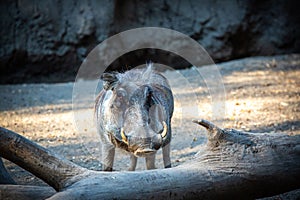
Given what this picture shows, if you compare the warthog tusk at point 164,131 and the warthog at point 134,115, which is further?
the warthog tusk at point 164,131

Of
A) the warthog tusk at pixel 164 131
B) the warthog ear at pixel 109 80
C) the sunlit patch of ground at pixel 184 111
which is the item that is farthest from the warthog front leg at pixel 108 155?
the warthog tusk at pixel 164 131

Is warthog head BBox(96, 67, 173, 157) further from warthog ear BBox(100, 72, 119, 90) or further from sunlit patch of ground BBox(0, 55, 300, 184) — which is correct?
sunlit patch of ground BBox(0, 55, 300, 184)

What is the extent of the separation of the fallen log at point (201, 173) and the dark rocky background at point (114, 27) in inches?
214

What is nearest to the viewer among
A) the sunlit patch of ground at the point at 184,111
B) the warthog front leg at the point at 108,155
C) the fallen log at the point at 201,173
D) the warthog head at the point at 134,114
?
the fallen log at the point at 201,173

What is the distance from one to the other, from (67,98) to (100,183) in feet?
14.8

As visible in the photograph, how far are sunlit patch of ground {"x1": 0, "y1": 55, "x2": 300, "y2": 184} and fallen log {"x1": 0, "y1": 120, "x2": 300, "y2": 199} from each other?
1203 millimetres

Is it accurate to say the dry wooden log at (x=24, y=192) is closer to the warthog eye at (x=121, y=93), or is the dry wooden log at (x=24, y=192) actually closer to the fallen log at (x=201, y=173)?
the fallen log at (x=201, y=173)

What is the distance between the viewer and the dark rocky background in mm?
7934

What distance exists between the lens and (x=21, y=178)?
3.96 metres

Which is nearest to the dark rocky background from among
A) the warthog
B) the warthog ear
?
the warthog

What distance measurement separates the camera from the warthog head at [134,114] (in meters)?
3.23

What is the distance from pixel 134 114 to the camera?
3.31m

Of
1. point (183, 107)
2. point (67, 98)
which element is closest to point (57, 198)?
point (183, 107)

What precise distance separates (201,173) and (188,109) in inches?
136
